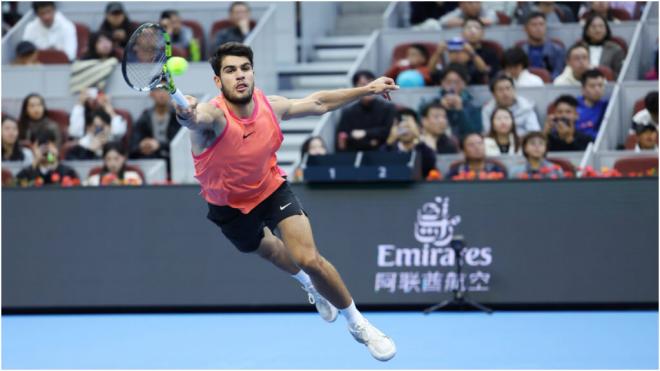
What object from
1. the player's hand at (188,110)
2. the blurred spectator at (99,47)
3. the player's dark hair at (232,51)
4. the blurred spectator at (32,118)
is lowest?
the blurred spectator at (32,118)

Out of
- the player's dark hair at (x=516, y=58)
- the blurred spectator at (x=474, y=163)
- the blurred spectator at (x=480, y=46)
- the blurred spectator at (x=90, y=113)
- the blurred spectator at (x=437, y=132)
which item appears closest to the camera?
the blurred spectator at (x=474, y=163)

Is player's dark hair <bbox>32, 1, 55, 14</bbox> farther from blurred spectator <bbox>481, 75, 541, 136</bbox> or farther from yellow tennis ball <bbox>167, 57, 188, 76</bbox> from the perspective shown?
yellow tennis ball <bbox>167, 57, 188, 76</bbox>

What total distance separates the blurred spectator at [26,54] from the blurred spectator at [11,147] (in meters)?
3.01

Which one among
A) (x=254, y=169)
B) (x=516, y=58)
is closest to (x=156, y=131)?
(x=516, y=58)

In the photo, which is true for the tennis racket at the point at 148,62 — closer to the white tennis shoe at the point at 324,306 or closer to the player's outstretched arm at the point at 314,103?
the player's outstretched arm at the point at 314,103

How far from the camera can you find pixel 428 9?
59.7ft

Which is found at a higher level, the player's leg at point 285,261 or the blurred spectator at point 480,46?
the blurred spectator at point 480,46

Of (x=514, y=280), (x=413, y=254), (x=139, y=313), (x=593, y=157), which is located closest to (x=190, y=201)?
(x=139, y=313)

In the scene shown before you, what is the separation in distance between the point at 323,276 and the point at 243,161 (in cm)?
94

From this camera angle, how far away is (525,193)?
13391 millimetres

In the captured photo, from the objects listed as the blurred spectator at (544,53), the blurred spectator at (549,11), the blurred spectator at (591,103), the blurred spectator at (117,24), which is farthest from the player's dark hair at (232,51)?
the blurred spectator at (117,24)

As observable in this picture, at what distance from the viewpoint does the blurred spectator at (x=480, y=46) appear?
1600cm

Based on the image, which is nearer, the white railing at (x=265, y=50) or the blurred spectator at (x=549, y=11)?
the blurred spectator at (x=549, y=11)

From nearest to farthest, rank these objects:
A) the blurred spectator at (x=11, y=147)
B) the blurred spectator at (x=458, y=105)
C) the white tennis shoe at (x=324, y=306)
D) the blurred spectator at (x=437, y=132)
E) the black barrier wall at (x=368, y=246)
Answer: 1. the white tennis shoe at (x=324, y=306)
2. the black barrier wall at (x=368, y=246)
3. the blurred spectator at (x=437, y=132)
4. the blurred spectator at (x=458, y=105)
5. the blurred spectator at (x=11, y=147)
